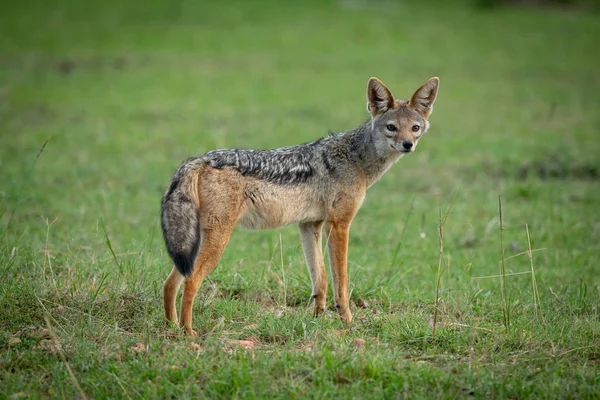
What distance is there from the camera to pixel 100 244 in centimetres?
898

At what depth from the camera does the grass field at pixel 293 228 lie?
576 centimetres

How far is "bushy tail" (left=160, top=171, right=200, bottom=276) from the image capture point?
610 cm

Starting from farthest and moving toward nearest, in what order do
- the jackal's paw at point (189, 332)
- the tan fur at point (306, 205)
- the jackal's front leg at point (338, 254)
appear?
the jackal's front leg at point (338, 254), the tan fur at point (306, 205), the jackal's paw at point (189, 332)

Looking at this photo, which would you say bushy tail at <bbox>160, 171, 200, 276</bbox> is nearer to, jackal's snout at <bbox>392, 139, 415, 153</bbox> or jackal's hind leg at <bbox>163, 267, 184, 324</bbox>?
jackal's hind leg at <bbox>163, 267, 184, 324</bbox>

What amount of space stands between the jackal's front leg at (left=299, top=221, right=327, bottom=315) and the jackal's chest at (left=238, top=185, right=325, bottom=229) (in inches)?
7.3

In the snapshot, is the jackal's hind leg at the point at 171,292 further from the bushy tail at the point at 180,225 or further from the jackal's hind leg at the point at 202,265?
the bushy tail at the point at 180,225

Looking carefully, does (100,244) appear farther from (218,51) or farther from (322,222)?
(218,51)

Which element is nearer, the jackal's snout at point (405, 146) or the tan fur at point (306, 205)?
the tan fur at point (306, 205)

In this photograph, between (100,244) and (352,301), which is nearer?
(352,301)

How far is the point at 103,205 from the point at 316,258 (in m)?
4.95

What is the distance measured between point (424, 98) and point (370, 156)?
2.51 ft

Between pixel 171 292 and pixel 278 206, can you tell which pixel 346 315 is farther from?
pixel 171 292

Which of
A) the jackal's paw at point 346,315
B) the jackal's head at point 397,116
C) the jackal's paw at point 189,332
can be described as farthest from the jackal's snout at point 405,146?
the jackal's paw at point 189,332

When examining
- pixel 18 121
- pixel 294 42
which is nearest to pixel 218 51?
pixel 294 42
